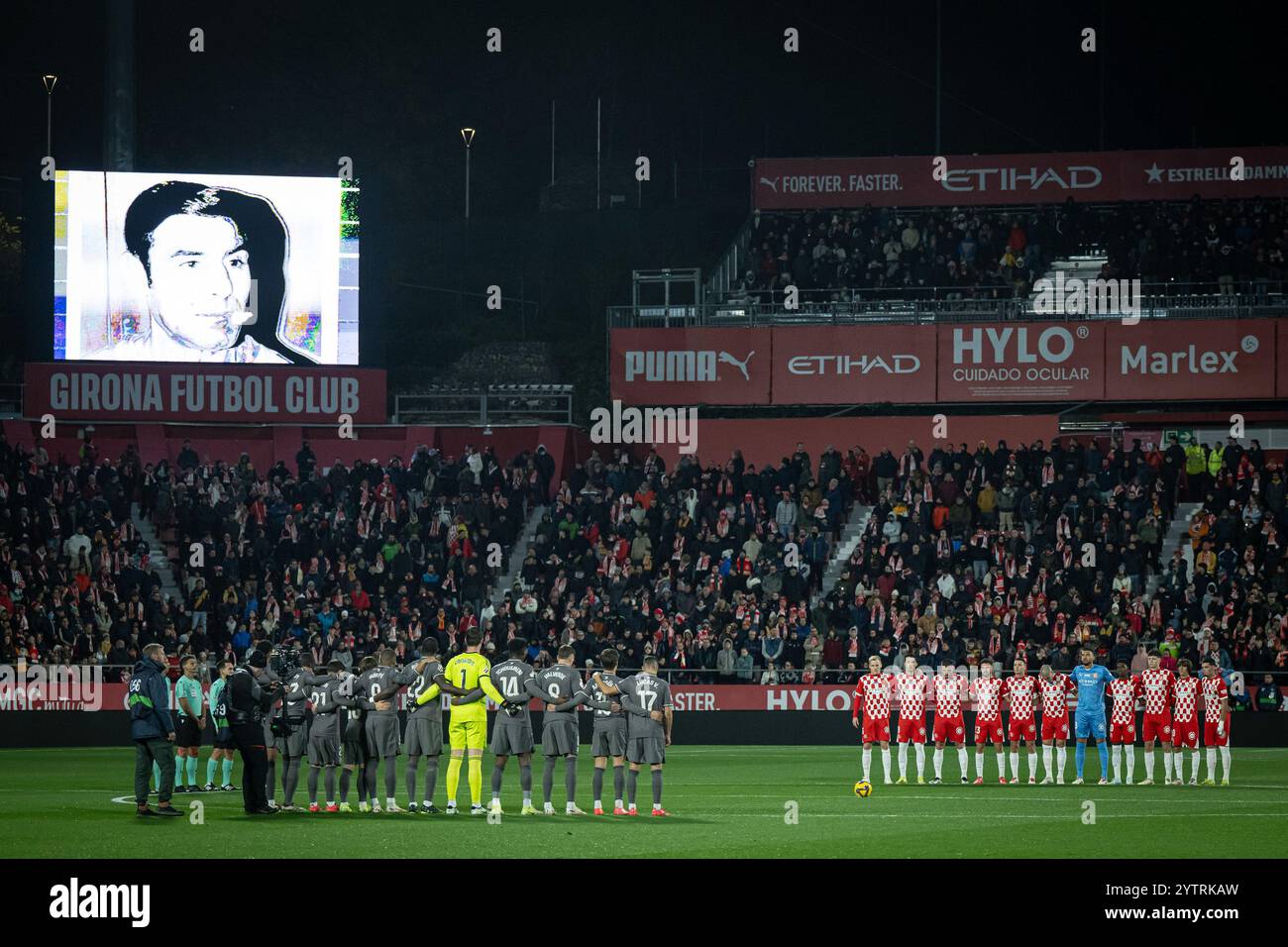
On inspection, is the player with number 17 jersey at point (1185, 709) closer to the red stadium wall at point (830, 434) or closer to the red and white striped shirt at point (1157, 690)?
the red and white striped shirt at point (1157, 690)

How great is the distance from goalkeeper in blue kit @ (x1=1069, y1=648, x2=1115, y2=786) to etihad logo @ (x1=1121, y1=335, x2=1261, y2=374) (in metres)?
19.5

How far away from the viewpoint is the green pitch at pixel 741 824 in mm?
17469

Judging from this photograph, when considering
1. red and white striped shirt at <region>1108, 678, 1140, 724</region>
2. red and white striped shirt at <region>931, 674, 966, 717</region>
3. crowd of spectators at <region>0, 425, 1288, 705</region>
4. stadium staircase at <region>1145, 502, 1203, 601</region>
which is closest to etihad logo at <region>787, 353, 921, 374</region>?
crowd of spectators at <region>0, 425, 1288, 705</region>

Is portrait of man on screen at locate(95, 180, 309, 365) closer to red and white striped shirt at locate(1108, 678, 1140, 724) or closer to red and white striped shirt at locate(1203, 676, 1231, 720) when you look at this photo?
red and white striped shirt at locate(1108, 678, 1140, 724)

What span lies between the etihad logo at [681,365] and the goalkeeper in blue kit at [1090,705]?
20660 mm

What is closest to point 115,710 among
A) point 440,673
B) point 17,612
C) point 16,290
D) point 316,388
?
point 17,612

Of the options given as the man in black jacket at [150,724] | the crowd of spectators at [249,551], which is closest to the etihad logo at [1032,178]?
the crowd of spectators at [249,551]

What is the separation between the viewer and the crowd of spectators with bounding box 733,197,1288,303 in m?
47.7

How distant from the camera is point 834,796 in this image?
24453 millimetres

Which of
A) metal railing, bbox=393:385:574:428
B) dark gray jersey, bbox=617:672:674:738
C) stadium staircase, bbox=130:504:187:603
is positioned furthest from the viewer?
metal railing, bbox=393:385:574:428

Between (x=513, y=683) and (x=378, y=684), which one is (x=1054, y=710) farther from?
(x=378, y=684)

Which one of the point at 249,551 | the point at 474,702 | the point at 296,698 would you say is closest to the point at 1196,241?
the point at 249,551

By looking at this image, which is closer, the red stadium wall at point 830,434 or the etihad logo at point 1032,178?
the red stadium wall at point 830,434
